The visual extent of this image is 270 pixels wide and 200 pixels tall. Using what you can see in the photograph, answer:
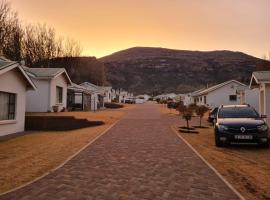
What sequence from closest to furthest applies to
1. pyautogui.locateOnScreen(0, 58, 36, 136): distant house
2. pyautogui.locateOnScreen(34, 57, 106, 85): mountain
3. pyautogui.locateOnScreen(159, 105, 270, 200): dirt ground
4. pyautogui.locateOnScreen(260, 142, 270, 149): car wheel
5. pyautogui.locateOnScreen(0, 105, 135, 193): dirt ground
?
pyautogui.locateOnScreen(159, 105, 270, 200): dirt ground, pyautogui.locateOnScreen(0, 105, 135, 193): dirt ground, pyautogui.locateOnScreen(260, 142, 270, 149): car wheel, pyautogui.locateOnScreen(0, 58, 36, 136): distant house, pyautogui.locateOnScreen(34, 57, 106, 85): mountain

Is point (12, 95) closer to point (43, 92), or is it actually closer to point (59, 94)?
point (43, 92)

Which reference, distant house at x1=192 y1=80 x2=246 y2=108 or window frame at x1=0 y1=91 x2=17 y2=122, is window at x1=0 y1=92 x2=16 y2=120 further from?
distant house at x1=192 y1=80 x2=246 y2=108

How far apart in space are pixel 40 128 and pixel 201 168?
55.9 ft

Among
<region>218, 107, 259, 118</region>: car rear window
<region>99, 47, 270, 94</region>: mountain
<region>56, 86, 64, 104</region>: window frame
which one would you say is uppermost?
<region>99, 47, 270, 94</region>: mountain

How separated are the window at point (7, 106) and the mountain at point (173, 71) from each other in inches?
4604

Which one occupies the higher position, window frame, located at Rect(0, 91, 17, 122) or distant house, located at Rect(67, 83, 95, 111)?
distant house, located at Rect(67, 83, 95, 111)

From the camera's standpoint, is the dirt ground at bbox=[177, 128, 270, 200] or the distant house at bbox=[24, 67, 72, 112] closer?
the dirt ground at bbox=[177, 128, 270, 200]

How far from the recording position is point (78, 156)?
1151cm

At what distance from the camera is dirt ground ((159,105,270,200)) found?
7705 mm

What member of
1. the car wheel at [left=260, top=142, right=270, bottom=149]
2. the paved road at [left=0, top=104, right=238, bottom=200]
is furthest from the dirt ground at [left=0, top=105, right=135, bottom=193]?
the car wheel at [left=260, top=142, right=270, bottom=149]

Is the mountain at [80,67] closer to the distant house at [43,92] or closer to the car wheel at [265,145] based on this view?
the distant house at [43,92]

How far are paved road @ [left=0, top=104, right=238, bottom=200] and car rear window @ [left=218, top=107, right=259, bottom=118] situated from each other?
154 inches

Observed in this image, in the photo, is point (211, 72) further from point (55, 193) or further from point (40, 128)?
point (55, 193)

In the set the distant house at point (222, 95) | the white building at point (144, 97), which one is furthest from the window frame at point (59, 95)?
the white building at point (144, 97)
